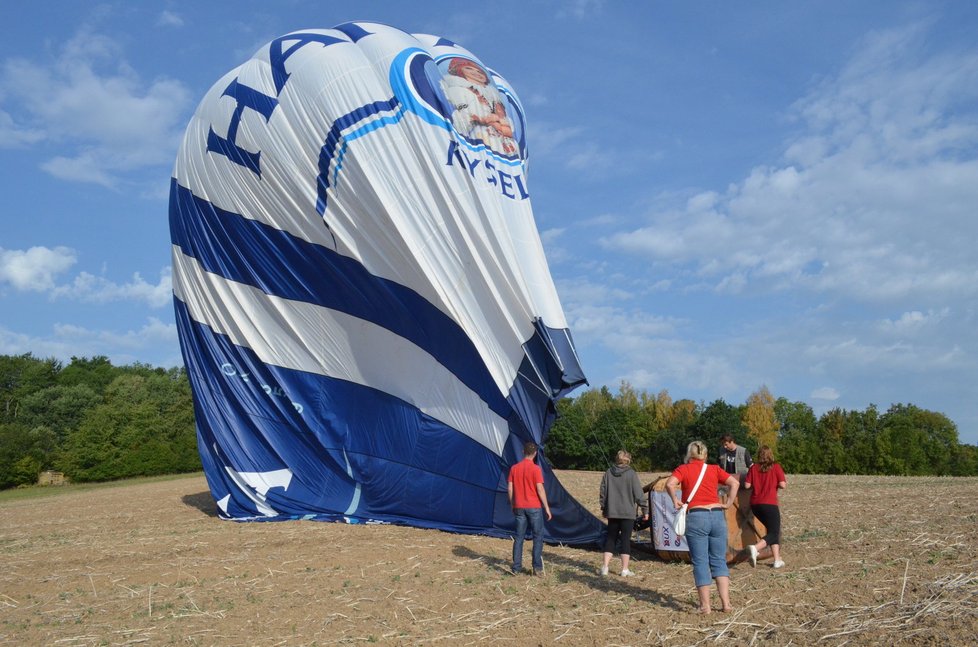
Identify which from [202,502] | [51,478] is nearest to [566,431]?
[51,478]

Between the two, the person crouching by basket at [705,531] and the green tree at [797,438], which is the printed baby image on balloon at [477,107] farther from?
the green tree at [797,438]

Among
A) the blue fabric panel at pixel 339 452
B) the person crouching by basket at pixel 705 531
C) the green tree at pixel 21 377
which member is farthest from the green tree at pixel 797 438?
the green tree at pixel 21 377

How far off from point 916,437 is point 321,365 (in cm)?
5229

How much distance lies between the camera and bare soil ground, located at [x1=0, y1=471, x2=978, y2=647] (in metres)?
6.01

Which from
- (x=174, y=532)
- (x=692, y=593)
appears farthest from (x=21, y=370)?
(x=692, y=593)

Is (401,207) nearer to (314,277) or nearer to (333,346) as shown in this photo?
(314,277)

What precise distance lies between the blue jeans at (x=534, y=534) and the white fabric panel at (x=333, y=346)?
239 centimetres

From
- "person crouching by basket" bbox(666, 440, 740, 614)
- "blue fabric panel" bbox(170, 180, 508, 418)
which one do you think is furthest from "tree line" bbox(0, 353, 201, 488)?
"person crouching by basket" bbox(666, 440, 740, 614)

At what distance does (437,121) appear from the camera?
1152 centimetres

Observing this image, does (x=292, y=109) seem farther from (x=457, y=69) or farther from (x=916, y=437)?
(x=916, y=437)

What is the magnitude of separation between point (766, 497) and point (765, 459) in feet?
1.39

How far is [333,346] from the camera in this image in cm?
1323

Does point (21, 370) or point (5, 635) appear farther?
point (21, 370)

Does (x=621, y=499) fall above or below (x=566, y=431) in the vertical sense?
below
